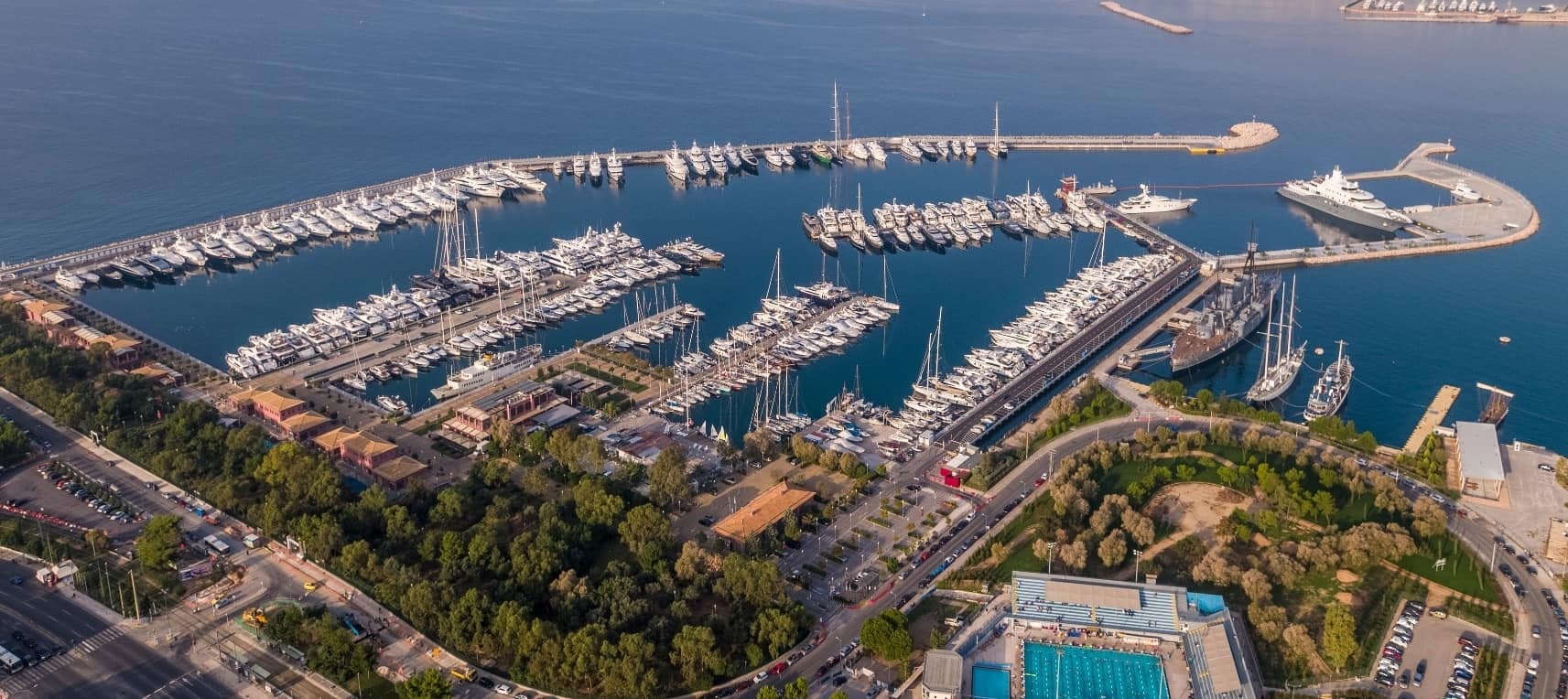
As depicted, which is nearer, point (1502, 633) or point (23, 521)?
point (1502, 633)

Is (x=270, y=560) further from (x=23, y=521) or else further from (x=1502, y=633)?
(x=1502, y=633)

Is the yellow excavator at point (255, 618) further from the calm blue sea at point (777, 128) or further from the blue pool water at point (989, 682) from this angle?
the blue pool water at point (989, 682)

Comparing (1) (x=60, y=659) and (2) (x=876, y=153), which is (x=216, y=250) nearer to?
(1) (x=60, y=659)

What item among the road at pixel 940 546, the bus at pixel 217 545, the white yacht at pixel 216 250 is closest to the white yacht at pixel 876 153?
the road at pixel 940 546

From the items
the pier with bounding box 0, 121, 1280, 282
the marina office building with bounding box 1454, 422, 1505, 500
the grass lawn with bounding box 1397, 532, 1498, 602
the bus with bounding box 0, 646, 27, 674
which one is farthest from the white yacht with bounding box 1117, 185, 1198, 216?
the bus with bounding box 0, 646, 27, 674

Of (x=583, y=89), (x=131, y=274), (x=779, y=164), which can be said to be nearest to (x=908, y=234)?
(x=779, y=164)

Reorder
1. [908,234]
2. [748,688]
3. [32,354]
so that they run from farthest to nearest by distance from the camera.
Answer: [908,234], [32,354], [748,688]
